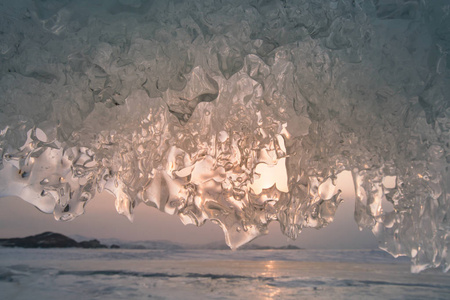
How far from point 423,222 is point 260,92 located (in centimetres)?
72

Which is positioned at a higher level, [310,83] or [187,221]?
[310,83]

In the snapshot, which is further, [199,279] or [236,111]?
[199,279]

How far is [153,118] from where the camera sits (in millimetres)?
1429

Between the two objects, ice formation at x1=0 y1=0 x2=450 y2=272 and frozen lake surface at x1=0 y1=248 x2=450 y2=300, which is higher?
ice formation at x1=0 y1=0 x2=450 y2=272

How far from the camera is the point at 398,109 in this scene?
130cm

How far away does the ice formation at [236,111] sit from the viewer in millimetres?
1221

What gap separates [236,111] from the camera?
4.59ft

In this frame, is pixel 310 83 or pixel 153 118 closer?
pixel 310 83

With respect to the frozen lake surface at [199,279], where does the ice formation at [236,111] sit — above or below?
above

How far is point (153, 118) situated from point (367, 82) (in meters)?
0.76

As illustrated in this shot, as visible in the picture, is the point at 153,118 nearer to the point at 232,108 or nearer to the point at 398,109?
the point at 232,108

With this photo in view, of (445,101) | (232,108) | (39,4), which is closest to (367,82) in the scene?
(445,101)

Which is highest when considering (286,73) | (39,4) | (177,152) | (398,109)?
(39,4)

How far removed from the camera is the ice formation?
122 centimetres
